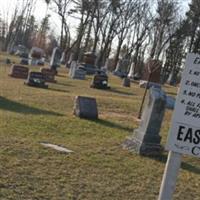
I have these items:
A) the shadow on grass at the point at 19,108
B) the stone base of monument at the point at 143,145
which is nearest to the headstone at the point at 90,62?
the shadow on grass at the point at 19,108

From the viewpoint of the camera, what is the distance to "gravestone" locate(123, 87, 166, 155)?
454 inches

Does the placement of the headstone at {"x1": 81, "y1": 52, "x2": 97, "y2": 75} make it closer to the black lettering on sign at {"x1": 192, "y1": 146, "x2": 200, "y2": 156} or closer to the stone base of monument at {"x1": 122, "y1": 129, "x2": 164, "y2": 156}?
the stone base of monument at {"x1": 122, "y1": 129, "x2": 164, "y2": 156}

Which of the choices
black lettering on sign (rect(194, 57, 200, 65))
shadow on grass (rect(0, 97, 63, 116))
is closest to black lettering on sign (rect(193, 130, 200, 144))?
black lettering on sign (rect(194, 57, 200, 65))

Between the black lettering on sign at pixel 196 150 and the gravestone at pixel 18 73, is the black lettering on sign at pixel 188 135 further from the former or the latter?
the gravestone at pixel 18 73

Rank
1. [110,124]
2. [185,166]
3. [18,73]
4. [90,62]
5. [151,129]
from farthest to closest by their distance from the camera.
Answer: [90,62] < [18,73] < [110,124] < [151,129] < [185,166]

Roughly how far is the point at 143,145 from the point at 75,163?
7.97 feet

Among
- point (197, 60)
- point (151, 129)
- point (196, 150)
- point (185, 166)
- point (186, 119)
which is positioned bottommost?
point (185, 166)

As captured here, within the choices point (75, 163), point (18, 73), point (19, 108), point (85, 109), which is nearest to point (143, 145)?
point (75, 163)

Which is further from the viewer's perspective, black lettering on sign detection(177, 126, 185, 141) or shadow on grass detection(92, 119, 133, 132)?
shadow on grass detection(92, 119, 133, 132)

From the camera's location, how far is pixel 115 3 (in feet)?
198

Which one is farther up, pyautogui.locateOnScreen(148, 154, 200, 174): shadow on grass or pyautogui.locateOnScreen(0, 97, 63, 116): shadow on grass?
pyautogui.locateOnScreen(148, 154, 200, 174): shadow on grass

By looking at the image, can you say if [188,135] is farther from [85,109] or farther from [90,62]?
[90,62]

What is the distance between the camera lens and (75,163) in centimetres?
936

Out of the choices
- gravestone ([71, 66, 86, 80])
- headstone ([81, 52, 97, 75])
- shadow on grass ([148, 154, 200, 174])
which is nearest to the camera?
shadow on grass ([148, 154, 200, 174])
